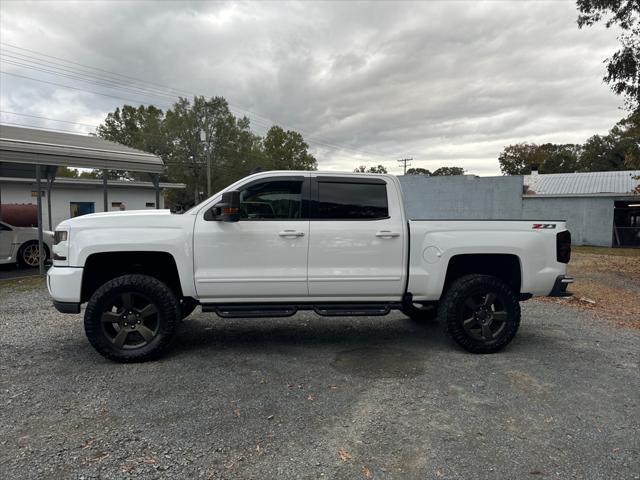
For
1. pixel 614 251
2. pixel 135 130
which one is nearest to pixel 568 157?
pixel 614 251

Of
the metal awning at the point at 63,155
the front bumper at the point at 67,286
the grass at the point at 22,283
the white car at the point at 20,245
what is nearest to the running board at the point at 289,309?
the front bumper at the point at 67,286

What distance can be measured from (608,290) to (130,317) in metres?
9.48

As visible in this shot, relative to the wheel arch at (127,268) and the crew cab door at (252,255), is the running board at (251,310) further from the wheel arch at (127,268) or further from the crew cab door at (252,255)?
the wheel arch at (127,268)

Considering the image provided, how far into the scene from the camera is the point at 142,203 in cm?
2378

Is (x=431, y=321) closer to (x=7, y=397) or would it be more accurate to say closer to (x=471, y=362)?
(x=471, y=362)

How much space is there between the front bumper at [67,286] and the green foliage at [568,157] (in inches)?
2024

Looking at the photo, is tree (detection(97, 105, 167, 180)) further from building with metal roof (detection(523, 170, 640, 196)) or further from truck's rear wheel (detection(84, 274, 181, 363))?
truck's rear wheel (detection(84, 274, 181, 363))

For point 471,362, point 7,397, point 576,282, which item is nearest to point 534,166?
point 576,282

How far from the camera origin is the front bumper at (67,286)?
4242 mm

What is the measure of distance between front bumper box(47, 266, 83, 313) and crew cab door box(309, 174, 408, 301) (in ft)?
7.68

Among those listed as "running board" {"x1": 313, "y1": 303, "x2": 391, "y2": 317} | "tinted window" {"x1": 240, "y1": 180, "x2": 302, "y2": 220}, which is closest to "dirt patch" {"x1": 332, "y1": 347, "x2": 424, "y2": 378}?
"running board" {"x1": 313, "y1": 303, "x2": 391, "y2": 317}

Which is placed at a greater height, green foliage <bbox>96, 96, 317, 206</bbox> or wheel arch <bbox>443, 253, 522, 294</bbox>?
green foliage <bbox>96, 96, 317, 206</bbox>

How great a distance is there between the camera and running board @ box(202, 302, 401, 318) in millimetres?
4395

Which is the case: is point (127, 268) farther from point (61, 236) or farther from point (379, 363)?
point (379, 363)
